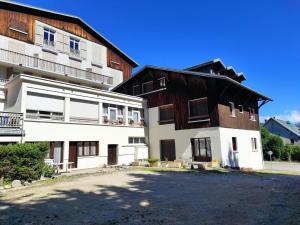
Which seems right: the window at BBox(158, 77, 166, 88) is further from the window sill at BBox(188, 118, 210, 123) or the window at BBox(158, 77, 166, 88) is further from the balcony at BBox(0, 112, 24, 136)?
the balcony at BBox(0, 112, 24, 136)

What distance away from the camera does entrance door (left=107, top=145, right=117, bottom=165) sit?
71.7 ft

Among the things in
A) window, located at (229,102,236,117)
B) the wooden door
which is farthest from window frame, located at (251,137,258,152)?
the wooden door

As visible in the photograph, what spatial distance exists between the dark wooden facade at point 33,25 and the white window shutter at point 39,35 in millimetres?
307

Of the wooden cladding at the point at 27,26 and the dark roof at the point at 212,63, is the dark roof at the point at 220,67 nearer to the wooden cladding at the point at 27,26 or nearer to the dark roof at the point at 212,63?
the dark roof at the point at 212,63

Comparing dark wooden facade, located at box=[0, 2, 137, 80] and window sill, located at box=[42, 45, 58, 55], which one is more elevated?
dark wooden facade, located at box=[0, 2, 137, 80]

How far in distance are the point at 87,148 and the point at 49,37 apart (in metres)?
13.5

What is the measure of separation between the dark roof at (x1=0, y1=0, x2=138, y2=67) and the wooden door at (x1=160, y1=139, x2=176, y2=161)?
15.1m

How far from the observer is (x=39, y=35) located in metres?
25.1

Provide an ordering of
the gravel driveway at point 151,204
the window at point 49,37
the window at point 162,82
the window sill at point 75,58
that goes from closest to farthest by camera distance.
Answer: the gravel driveway at point 151,204
the window at point 162,82
the window at point 49,37
the window sill at point 75,58

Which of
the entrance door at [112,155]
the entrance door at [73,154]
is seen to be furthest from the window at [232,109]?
the entrance door at [73,154]

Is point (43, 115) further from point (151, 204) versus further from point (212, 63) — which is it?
point (212, 63)

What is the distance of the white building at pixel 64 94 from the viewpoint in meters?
17.2

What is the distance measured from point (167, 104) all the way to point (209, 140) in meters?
5.58

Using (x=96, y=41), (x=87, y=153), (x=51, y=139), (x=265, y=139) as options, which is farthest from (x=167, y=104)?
(x=265, y=139)
